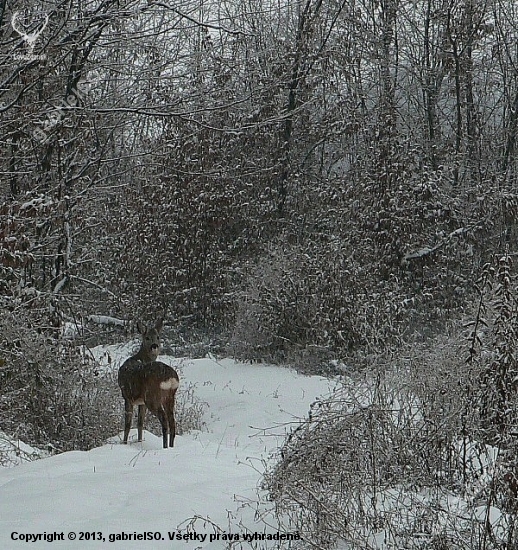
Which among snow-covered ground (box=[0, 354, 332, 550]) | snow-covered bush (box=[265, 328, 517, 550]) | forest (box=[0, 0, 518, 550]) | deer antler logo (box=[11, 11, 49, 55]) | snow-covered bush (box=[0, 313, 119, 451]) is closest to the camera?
snow-covered bush (box=[265, 328, 517, 550])

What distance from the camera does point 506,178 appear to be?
723 inches

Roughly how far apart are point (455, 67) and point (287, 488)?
1719 cm

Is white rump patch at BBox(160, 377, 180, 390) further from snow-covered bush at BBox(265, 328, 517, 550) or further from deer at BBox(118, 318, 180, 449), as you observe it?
snow-covered bush at BBox(265, 328, 517, 550)

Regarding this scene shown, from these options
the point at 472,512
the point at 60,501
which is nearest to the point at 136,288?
the point at 60,501

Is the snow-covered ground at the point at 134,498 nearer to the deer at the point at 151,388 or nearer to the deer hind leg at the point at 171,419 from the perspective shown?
the deer hind leg at the point at 171,419

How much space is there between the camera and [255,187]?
19484 mm

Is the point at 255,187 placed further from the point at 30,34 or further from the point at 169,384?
the point at 169,384

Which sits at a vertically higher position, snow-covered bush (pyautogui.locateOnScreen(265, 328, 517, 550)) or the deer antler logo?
the deer antler logo

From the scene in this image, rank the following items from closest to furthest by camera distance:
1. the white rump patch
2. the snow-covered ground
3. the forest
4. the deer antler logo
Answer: the snow-covered ground
the deer antler logo
the white rump patch
the forest

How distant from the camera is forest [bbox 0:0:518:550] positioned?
883cm

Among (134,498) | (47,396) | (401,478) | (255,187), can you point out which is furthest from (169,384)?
(255,187)

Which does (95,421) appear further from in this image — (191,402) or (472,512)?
(472,512)

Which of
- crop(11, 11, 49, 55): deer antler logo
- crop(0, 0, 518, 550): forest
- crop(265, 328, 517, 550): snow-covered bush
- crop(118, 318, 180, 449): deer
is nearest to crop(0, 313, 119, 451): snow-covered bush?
crop(0, 0, 518, 550): forest

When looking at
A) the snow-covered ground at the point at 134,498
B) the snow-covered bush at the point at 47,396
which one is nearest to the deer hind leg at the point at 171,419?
the snow-covered ground at the point at 134,498
